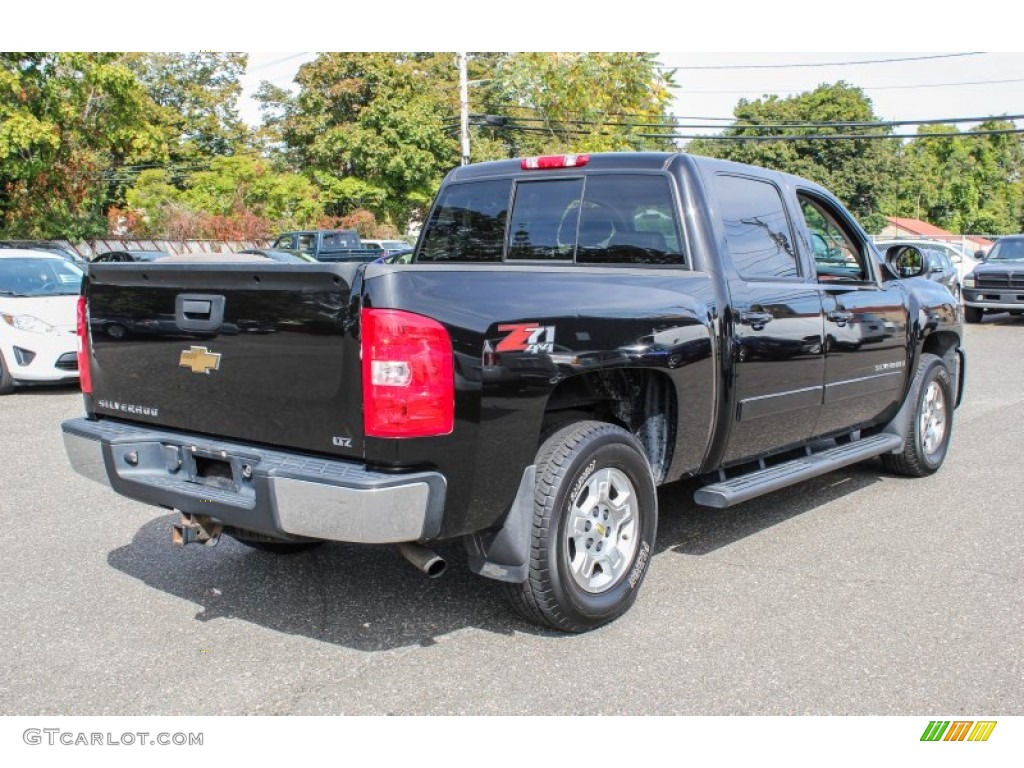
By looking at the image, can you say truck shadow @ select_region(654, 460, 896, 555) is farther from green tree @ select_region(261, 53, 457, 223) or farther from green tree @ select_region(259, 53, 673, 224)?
green tree @ select_region(261, 53, 457, 223)

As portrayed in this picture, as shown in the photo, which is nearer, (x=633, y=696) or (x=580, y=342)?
(x=633, y=696)

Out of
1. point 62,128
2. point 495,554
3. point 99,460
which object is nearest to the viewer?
point 495,554

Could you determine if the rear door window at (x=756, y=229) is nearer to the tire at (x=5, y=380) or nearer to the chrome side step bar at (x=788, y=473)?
the chrome side step bar at (x=788, y=473)

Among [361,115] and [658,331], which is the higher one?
[361,115]

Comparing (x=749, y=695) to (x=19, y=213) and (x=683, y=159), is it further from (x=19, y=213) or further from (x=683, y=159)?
(x=19, y=213)

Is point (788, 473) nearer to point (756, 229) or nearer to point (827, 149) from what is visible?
point (756, 229)

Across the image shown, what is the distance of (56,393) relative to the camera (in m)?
11.3

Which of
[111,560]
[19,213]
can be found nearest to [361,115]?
[19,213]

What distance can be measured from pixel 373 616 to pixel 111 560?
1664 mm

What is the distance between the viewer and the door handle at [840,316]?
219 inches

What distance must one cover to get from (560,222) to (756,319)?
1150 millimetres

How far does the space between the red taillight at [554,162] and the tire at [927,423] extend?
2.93m

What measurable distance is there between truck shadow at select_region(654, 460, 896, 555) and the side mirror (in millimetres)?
1449

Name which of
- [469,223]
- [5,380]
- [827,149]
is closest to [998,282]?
[469,223]
